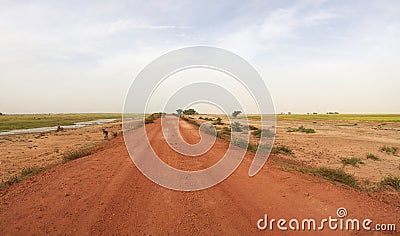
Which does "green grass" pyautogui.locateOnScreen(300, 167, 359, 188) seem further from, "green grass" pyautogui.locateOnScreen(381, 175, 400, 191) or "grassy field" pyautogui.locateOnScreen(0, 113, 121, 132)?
"grassy field" pyautogui.locateOnScreen(0, 113, 121, 132)

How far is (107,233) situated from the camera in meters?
4.40

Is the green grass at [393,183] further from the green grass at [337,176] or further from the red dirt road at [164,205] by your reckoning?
the red dirt road at [164,205]

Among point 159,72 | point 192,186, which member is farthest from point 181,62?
point 192,186

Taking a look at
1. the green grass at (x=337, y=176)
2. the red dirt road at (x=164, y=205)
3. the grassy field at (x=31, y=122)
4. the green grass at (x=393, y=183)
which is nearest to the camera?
the red dirt road at (x=164, y=205)

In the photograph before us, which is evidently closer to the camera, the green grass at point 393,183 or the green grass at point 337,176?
the green grass at point 393,183

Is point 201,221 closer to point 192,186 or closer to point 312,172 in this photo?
point 192,186

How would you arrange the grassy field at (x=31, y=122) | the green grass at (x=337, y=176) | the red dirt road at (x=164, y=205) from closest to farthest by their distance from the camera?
the red dirt road at (x=164, y=205) → the green grass at (x=337, y=176) → the grassy field at (x=31, y=122)

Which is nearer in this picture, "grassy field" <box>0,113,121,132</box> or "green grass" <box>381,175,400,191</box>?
"green grass" <box>381,175,400,191</box>

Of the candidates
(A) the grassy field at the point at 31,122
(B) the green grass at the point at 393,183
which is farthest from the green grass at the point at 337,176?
(A) the grassy field at the point at 31,122

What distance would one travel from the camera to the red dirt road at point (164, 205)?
4.66m

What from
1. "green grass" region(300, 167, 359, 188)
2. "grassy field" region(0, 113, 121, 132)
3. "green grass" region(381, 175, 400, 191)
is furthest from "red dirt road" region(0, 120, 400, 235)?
"grassy field" region(0, 113, 121, 132)

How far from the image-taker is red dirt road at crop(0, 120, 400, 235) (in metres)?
4.66

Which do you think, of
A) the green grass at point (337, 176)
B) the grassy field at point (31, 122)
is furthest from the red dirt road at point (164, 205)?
the grassy field at point (31, 122)

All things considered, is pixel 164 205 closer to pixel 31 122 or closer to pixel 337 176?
pixel 337 176
